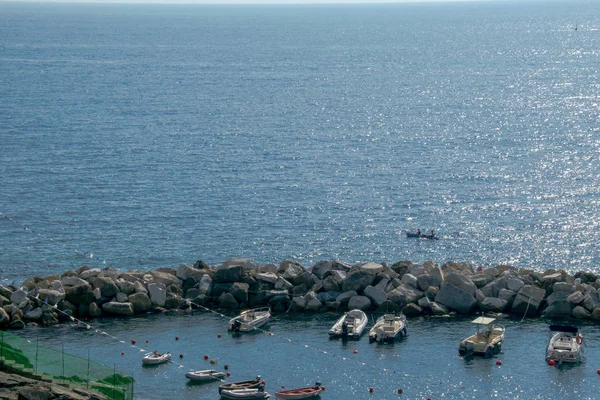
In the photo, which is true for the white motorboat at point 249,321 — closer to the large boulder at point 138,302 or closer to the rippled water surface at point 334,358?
the rippled water surface at point 334,358

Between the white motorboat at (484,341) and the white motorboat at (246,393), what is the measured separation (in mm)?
12219

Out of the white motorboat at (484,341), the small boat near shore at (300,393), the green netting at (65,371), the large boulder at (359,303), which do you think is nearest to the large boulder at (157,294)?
the large boulder at (359,303)

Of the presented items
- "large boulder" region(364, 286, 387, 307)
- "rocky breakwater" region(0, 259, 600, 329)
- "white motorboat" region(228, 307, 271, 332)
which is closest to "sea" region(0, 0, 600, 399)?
"white motorboat" region(228, 307, 271, 332)

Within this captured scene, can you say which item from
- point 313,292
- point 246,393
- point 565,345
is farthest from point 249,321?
point 565,345

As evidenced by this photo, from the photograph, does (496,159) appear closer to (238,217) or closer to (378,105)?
(238,217)

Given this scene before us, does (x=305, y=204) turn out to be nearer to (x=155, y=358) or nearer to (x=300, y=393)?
(x=155, y=358)

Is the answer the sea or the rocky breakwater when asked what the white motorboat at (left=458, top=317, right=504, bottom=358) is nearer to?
the sea

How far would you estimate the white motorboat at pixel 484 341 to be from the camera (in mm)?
55438

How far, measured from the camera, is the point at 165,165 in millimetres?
110438

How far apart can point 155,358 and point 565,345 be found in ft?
72.2

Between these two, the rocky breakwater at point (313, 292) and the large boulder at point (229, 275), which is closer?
the rocky breakwater at point (313, 292)

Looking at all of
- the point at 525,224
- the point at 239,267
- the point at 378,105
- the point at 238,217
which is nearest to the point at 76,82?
the point at 378,105

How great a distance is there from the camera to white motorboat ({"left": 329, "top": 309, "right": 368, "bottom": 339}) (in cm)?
5812

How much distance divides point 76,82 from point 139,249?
364ft
